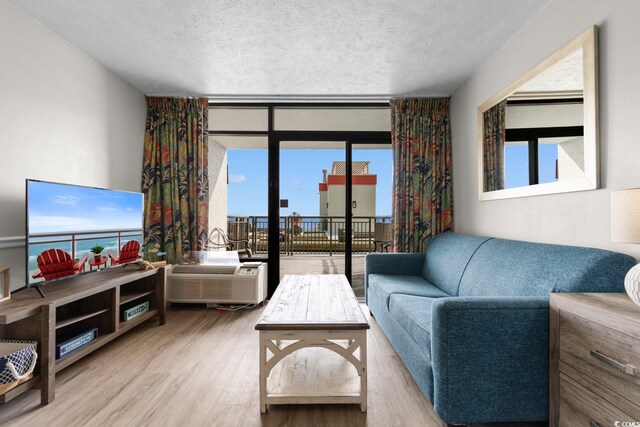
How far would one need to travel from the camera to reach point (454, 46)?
2.75 meters

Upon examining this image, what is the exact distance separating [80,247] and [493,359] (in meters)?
2.73

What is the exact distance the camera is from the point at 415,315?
201 cm

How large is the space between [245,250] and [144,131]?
6.06 ft

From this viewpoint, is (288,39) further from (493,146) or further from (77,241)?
(77,241)

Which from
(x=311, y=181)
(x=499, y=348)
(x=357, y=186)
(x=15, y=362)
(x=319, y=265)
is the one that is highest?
(x=311, y=181)

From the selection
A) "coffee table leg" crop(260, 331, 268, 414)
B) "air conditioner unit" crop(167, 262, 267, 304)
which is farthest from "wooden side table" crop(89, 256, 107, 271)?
"coffee table leg" crop(260, 331, 268, 414)

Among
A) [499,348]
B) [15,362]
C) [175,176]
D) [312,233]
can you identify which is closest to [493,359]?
[499,348]

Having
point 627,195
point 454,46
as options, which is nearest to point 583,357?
point 627,195

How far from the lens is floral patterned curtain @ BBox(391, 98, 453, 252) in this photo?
12.6 ft

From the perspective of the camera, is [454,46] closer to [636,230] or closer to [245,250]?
[636,230]

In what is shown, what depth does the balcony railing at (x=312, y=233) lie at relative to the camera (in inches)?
174

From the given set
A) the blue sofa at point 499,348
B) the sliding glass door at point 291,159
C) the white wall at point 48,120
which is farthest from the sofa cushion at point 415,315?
the white wall at point 48,120

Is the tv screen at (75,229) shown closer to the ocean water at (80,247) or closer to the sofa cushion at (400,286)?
the ocean water at (80,247)

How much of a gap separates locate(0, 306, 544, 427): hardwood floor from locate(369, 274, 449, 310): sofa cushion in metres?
0.44
